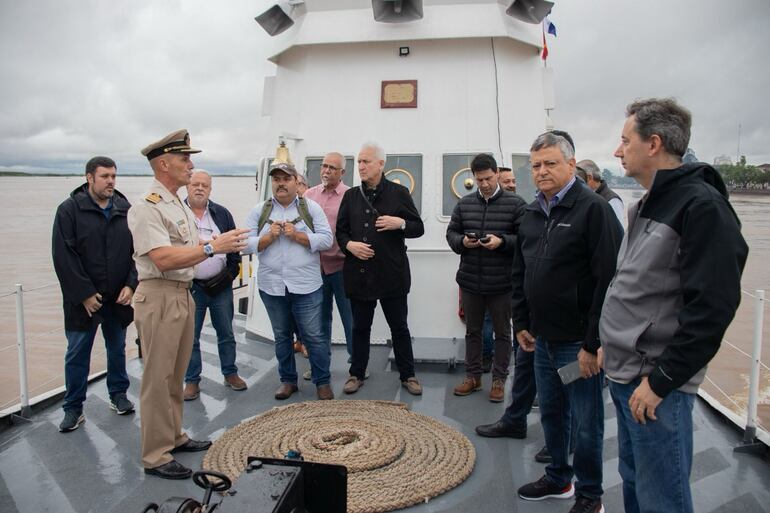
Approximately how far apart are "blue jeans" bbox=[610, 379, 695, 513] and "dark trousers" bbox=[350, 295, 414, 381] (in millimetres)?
2600

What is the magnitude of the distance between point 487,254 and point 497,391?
1.08m

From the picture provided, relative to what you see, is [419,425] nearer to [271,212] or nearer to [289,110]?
[271,212]

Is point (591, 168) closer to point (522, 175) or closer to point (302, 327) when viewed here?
point (522, 175)

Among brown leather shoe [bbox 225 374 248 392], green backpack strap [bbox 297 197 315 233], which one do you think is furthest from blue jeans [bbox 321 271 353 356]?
brown leather shoe [bbox 225 374 248 392]

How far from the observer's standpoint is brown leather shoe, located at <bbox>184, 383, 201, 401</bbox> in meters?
4.62

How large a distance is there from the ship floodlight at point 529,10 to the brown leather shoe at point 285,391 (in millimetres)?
4169

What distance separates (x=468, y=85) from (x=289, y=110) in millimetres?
1954

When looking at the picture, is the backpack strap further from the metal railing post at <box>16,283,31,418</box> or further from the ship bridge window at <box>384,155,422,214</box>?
the metal railing post at <box>16,283,31,418</box>

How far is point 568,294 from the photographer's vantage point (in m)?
2.81

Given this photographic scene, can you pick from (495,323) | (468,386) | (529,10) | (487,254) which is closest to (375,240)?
(487,254)

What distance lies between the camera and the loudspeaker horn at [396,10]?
5.59 meters

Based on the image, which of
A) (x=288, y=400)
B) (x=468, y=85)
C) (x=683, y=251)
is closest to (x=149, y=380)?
(x=288, y=400)

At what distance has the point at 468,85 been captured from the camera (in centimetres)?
584

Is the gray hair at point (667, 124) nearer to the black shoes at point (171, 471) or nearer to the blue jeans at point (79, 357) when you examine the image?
the black shoes at point (171, 471)
